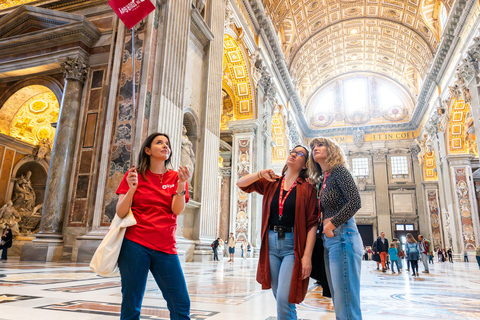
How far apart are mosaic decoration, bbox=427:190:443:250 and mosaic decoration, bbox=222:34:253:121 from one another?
1760cm

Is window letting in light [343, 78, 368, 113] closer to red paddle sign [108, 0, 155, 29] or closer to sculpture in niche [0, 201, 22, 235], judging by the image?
sculpture in niche [0, 201, 22, 235]

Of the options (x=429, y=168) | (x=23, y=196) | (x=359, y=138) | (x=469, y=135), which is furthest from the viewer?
(x=359, y=138)

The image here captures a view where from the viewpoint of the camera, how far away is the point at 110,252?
1.56 metres

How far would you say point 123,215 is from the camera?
5.46 feet

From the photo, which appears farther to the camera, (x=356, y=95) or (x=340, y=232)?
(x=356, y=95)

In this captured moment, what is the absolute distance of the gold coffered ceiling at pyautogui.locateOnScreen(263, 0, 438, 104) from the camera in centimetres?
2084

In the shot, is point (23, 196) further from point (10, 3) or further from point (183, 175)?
point (183, 175)

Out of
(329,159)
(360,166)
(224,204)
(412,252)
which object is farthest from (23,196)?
(360,166)

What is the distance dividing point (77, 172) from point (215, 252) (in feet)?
15.6

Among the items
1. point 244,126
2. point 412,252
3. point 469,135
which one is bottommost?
point 412,252

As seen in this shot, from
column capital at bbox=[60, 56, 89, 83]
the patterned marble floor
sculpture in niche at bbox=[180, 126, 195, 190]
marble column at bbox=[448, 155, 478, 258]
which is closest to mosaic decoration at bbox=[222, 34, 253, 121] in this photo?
column capital at bbox=[60, 56, 89, 83]

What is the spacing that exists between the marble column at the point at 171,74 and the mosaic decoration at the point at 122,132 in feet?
1.35

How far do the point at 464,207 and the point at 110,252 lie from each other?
68.9ft

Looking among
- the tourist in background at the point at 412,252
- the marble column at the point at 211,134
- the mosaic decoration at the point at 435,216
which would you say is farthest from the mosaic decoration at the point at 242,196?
the mosaic decoration at the point at 435,216
